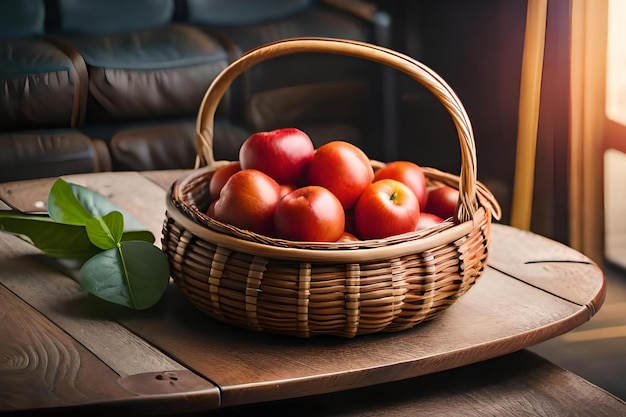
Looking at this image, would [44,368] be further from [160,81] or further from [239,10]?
[239,10]

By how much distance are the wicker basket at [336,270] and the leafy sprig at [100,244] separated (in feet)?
0.12

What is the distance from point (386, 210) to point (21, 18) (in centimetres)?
164

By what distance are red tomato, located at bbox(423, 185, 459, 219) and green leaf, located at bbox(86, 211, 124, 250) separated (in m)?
0.38

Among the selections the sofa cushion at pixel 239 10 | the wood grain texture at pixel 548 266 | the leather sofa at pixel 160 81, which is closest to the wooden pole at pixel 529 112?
the leather sofa at pixel 160 81

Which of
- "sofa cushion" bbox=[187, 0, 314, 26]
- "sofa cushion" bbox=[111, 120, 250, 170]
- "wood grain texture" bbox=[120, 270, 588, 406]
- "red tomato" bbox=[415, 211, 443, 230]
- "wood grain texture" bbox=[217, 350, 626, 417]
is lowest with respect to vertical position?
"sofa cushion" bbox=[111, 120, 250, 170]

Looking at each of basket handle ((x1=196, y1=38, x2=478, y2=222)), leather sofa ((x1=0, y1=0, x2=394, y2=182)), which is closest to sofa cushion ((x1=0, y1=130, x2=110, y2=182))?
leather sofa ((x1=0, y1=0, x2=394, y2=182))

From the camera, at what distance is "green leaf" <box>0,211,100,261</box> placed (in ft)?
3.49

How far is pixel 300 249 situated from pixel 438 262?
16 cm

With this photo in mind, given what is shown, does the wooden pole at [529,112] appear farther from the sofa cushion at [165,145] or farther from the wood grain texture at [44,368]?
the wood grain texture at [44,368]

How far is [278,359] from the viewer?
2.87 ft

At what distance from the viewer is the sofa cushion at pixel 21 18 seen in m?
2.22

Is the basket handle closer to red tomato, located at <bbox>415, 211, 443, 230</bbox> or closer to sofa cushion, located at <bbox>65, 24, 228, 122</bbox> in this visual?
red tomato, located at <bbox>415, 211, 443, 230</bbox>

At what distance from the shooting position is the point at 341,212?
93cm

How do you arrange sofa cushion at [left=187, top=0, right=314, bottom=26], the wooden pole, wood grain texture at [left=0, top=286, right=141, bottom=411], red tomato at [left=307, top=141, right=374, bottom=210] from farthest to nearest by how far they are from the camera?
sofa cushion at [left=187, top=0, right=314, bottom=26] < the wooden pole < red tomato at [left=307, top=141, right=374, bottom=210] < wood grain texture at [left=0, top=286, right=141, bottom=411]
